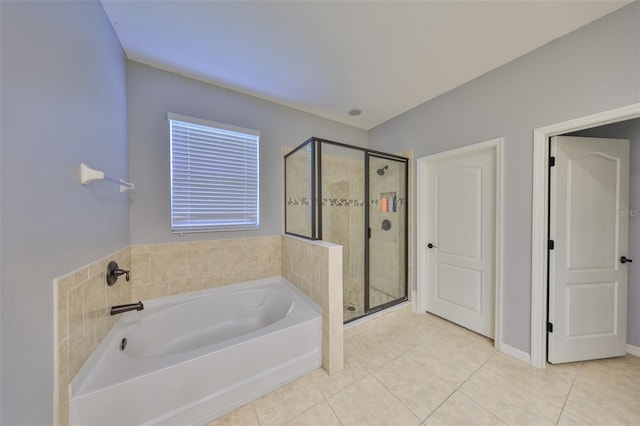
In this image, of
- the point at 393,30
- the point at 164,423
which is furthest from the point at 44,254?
the point at 393,30

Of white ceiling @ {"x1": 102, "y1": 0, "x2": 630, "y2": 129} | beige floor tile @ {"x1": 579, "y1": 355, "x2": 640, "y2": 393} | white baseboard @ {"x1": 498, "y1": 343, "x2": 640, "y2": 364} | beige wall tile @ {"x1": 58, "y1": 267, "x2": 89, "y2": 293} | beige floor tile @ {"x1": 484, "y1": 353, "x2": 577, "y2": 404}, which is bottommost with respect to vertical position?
beige floor tile @ {"x1": 484, "y1": 353, "x2": 577, "y2": 404}

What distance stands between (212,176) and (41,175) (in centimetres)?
139

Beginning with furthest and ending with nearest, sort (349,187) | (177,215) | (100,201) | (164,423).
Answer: (349,187) < (177,215) < (100,201) < (164,423)

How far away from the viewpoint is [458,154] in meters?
2.26

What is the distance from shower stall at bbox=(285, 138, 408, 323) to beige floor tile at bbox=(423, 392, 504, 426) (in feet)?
3.47

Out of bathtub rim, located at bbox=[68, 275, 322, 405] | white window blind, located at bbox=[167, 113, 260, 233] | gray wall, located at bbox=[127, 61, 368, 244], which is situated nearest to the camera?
bathtub rim, located at bbox=[68, 275, 322, 405]

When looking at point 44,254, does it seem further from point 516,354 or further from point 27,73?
point 516,354

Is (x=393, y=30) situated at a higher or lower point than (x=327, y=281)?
higher

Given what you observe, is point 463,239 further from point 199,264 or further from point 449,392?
point 199,264

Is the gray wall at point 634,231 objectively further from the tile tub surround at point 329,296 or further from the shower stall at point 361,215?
the tile tub surround at point 329,296

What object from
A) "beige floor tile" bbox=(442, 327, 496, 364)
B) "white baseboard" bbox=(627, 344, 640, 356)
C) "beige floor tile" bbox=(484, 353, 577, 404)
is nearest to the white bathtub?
"beige floor tile" bbox=(442, 327, 496, 364)

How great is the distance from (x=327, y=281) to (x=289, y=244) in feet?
2.68

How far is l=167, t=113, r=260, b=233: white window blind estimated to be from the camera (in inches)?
82.1

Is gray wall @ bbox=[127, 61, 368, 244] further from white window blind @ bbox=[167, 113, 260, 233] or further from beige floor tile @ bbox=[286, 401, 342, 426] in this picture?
beige floor tile @ bbox=[286, 401, 342, 426]
